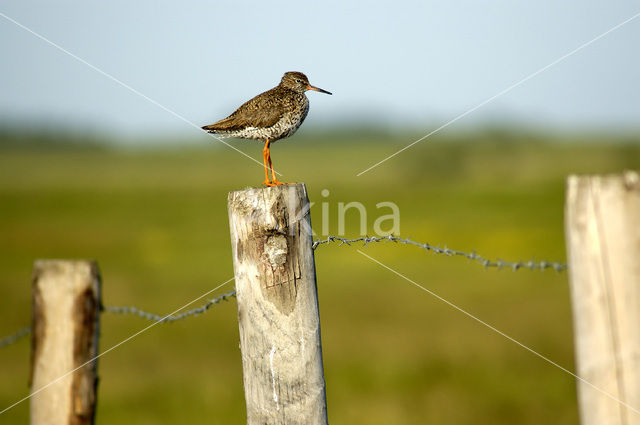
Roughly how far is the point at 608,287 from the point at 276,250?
A: 1405 mm

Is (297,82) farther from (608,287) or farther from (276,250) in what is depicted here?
(608,287)

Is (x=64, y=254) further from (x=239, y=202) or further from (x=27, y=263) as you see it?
(x=239, y=202)

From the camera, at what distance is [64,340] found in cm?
447

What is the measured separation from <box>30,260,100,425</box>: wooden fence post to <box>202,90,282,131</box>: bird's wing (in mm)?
1881

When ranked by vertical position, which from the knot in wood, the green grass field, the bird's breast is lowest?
the green grass field

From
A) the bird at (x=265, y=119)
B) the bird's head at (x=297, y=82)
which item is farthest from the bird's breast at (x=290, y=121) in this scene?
the bird's head at (x=297, y=82)

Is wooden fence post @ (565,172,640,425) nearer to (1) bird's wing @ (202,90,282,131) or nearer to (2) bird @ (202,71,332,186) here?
(2) bird @ (202,71,332,186)

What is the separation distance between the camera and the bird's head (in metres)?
6.50

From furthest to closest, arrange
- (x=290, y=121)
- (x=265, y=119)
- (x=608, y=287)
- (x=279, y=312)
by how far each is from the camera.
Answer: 1. (x=290, y=121)
2. (x=265, y=119)
3. (x=279, y=312)
4. (x=608, y=287)

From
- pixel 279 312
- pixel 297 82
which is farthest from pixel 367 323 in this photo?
pixel 279 312

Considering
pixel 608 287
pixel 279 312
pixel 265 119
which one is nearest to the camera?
pixel 608 287

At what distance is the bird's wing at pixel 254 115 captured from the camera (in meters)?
5.66

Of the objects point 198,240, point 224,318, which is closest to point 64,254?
point 198,240

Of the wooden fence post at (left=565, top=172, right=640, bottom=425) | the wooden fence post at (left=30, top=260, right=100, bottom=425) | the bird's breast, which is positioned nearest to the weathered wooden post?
the wooden fence post at (left=565, top=172, right=640, bottom=425)
